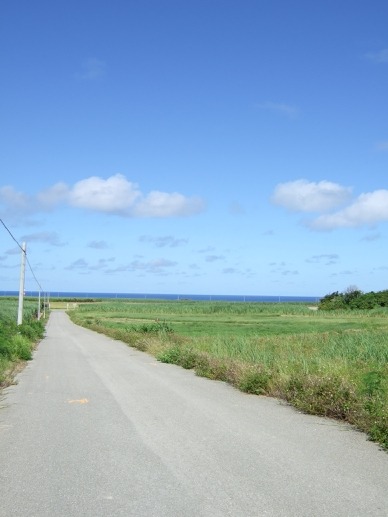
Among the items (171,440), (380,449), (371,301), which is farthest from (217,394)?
(371,301)

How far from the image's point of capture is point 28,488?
5875 millimetres

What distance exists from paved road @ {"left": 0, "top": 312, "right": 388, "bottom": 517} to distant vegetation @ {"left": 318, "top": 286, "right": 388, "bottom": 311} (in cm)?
9659

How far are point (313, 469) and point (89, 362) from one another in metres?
16.2

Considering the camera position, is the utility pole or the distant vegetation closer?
the utility pole

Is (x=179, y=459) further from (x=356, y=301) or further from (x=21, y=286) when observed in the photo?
(x=356, y=301)

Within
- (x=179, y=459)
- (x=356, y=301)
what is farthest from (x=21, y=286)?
(x=356, y=301)

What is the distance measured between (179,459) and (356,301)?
105 meters

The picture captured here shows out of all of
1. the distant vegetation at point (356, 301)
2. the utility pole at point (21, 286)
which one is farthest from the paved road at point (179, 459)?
the distant vegetation at point (356, 301)

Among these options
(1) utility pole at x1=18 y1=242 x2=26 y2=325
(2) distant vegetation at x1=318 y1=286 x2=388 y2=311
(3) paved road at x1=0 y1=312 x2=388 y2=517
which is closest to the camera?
(3) paved road at x1=0 y1=312 x2=388 y2=517

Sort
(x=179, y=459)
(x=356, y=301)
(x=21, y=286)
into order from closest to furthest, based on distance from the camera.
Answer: (x=179, y=459) < (x=21, y=286) < (x=356, y=301)

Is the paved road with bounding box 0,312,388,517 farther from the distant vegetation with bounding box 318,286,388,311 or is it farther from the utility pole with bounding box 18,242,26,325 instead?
the distant vegetation with bounding box 318,286,388,311

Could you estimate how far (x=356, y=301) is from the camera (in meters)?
107

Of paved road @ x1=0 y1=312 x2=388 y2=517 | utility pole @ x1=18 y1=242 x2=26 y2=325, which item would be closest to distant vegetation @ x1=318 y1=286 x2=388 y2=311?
utility pole @ x1=18 y1=242 x2=26 y2=325

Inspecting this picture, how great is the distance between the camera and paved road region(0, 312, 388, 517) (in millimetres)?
5371
